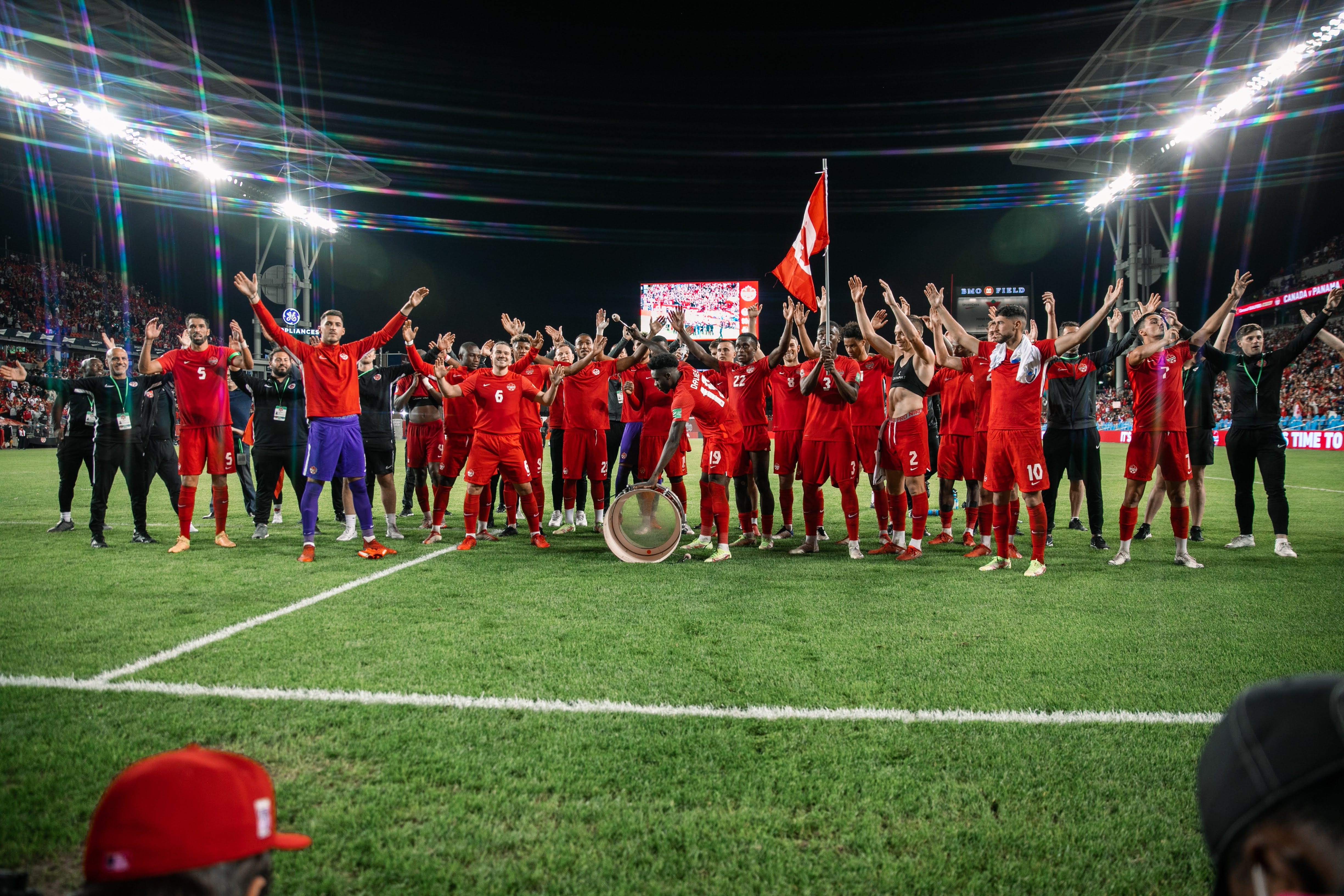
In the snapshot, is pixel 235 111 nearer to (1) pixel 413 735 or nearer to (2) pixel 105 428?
(2) pixel 105 428

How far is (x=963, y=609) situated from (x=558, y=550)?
4.02 m

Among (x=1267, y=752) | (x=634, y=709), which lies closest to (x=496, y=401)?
(x=634, y=709)

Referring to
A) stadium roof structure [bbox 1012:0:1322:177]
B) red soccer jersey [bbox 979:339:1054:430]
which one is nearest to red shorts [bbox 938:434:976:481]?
red soccer jersey [bbox 979:339:1054:430]

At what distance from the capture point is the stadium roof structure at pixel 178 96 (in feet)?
70.5

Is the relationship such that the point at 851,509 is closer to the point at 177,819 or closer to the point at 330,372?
the point at 330,372

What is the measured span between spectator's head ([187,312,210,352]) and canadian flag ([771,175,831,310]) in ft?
21.5

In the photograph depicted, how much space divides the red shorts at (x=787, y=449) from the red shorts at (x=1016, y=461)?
195cm

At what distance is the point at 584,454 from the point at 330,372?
10.3ft

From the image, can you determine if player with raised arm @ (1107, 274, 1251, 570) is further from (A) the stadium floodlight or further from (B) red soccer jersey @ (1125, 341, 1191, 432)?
(A) the stadium floodlight

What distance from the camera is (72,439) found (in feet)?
27.8

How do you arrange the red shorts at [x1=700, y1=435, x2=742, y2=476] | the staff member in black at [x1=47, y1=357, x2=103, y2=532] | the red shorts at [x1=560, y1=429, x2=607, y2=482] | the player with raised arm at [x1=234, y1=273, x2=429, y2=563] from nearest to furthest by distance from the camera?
1. the player with raised arm at [x1=234, y1=273, x2=429, y2=563]
2. the red shorts at [x1=700, y1=435, x2=742, y2=476]
3. the staff member in black at [x1=47, y1=357, x2=103, y2=532]
4. the red shorts at [x1=560, y1=429, x2=607, y2=482]

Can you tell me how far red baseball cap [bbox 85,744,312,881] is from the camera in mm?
979

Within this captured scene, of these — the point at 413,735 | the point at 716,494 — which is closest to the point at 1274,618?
the point at 716,494

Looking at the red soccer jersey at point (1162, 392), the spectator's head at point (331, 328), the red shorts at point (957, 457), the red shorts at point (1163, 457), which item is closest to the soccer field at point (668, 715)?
the red shorts at point (1163, 457)
